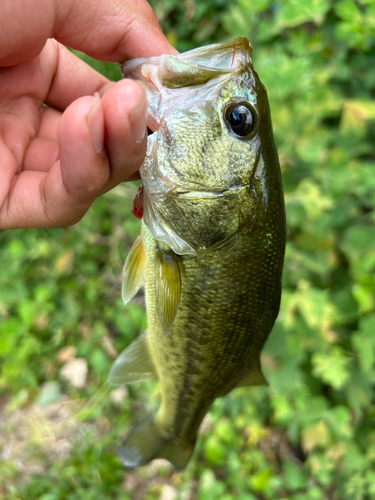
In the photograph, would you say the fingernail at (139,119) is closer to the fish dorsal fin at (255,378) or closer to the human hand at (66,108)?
the human hand at (66,108)

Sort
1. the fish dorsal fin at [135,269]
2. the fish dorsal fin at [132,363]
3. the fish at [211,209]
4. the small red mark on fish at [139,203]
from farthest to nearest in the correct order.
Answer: the fish dorsal fin at [132,363], the fish dorsal fin at [135,269], the small red mark on fish at [139,203], the fish at [211,209]

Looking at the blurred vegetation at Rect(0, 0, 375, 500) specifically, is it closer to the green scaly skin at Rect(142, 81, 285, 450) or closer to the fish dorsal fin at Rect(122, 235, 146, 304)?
the green scaly skin at Rect(142, 81, 285, 450)

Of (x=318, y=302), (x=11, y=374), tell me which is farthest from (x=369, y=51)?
(x=11, y=374)

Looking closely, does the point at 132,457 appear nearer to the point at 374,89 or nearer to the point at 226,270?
the point at 226,270

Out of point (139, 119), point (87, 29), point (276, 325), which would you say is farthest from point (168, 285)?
point (276, 325)

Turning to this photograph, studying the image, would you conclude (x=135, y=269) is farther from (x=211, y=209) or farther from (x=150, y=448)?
(x=150, y=448)

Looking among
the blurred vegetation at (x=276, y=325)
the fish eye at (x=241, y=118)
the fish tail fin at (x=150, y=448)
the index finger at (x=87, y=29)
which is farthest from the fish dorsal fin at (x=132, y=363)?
the index finger at (x=87, y=29)

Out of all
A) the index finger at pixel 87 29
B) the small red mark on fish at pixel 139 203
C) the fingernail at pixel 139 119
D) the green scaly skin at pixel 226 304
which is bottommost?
the green scaly skin at pixel 226 304
